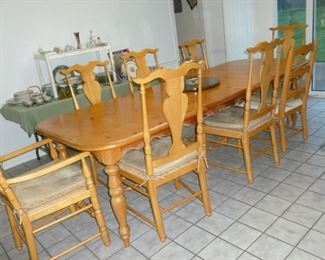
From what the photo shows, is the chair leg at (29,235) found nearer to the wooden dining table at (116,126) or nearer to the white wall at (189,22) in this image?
the wooden dining table at (116,126)

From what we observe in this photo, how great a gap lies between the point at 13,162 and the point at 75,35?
5.02 ft

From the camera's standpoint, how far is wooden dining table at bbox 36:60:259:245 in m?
1.74

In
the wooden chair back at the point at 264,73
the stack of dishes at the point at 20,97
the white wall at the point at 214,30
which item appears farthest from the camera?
the white wall at the point at 214,30

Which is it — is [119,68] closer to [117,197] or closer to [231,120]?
[231,120]

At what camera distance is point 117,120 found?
6.70 feet

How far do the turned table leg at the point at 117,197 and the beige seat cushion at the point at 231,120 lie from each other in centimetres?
97

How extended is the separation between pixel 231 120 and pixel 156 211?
3.16ft

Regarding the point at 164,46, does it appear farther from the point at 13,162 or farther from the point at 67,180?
the point at 67,180

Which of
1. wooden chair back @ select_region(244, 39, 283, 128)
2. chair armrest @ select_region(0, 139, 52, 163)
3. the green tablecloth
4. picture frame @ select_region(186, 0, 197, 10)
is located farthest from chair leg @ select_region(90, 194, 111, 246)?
picture frame @ select_region(186, 0, 197, 10)

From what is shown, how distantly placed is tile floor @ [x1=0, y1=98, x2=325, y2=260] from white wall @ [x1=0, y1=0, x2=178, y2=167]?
140cm

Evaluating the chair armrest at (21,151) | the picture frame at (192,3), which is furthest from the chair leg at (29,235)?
the picture frame at (192,3)

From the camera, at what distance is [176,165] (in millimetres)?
1927

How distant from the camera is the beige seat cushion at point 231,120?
240 centimetres

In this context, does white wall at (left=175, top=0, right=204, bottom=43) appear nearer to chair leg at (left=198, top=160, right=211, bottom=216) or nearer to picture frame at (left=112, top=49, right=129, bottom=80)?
picture frame at (left=112, top=49, right=129, bottom=80)
